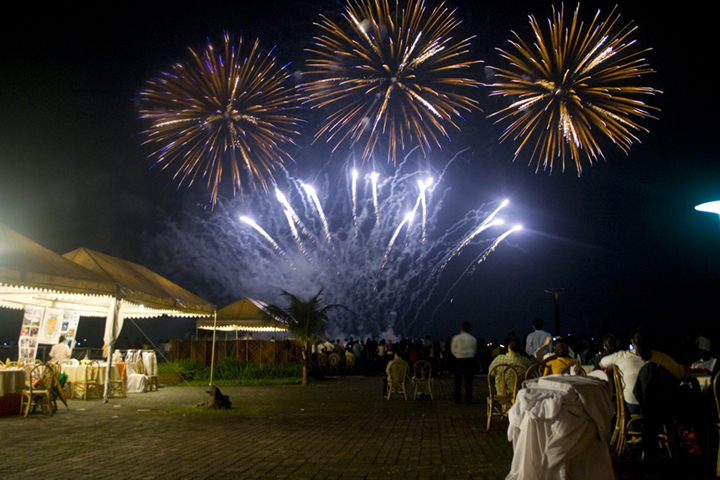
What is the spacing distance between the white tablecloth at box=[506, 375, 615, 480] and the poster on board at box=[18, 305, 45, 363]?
13.4 meters

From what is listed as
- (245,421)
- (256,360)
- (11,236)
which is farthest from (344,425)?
(256,360)

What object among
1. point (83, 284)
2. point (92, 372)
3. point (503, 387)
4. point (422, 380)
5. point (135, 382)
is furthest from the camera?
point (135, 382)

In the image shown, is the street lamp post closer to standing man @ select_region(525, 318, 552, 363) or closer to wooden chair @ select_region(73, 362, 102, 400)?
standing man @ select_region(525, 318, 552, 363)

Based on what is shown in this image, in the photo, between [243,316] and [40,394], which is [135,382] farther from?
[243,316]

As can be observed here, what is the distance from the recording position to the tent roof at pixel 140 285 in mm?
11672

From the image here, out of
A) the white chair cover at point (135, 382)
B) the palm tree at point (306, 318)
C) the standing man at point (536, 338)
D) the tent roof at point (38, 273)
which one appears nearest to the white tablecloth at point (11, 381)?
the tent roof at point (38, 273)

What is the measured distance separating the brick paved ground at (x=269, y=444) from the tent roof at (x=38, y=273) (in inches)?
85.1

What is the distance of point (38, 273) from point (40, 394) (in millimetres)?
2086

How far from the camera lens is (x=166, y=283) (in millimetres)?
14891

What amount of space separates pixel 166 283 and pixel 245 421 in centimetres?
747

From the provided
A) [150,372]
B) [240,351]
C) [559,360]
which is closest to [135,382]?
[150,372]

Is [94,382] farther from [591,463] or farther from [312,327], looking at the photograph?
[591,463]

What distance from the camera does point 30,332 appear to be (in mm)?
13648

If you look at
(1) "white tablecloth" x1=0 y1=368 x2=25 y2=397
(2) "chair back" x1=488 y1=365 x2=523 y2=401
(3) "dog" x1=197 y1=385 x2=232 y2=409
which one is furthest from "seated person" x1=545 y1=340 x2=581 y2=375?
(1) "white tablecloth" x1=0 y1=368 x2=25 y2=397
